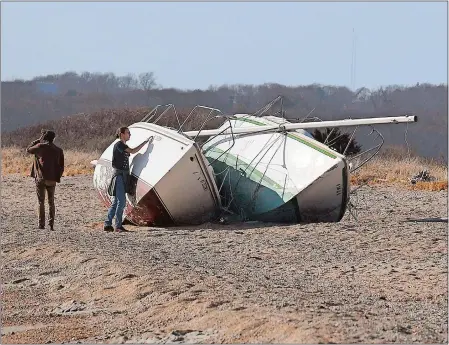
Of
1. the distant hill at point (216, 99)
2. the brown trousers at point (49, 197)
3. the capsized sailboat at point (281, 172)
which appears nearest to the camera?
the brown trousers at point (49, 197)

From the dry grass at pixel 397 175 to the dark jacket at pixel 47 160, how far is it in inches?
384

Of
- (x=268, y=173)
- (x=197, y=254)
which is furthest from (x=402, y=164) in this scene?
(x=197, y=254)

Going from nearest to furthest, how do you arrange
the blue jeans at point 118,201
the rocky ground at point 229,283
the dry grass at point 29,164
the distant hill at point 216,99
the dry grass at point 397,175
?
the rocky ground at point 229,283 → the blue jeans at point 118,201 → the dry grass at point 397,175 → the dry grass at point 29,164 → the distant hill at point 216,99

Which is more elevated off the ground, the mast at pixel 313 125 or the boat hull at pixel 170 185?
the mast at pixel 313 125

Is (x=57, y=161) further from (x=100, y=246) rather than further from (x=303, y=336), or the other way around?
(x=303, y=336)

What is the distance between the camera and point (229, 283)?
9484mm

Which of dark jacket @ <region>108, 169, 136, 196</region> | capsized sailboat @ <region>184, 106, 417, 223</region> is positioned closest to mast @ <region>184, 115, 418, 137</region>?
capsized sailboat @ <region>184, 106, 417, 223</region>

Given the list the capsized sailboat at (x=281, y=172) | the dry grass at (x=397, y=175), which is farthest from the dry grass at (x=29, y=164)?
the capsized sailboat at (x=281, y=172)

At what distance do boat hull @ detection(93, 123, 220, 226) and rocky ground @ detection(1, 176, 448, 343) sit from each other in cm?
34

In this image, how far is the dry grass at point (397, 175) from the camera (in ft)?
74.4

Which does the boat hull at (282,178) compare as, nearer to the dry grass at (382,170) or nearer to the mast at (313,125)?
the mast at (313,125)

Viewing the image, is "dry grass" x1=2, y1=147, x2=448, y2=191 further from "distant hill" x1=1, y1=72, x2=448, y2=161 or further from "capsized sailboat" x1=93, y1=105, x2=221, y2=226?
Answer: "distant hill" x1=1, y1=72, x2=448, y2=161

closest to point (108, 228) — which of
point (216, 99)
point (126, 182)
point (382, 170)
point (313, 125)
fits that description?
point (126, 182)

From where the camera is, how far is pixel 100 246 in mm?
12586
